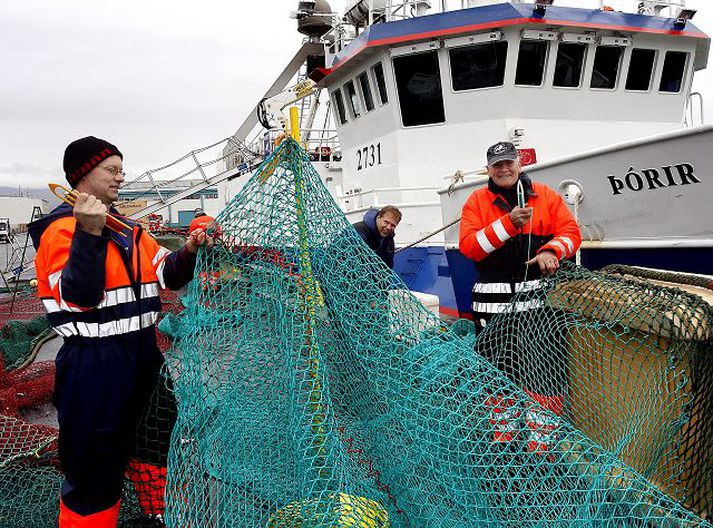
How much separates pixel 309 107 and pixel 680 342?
45.8 feet

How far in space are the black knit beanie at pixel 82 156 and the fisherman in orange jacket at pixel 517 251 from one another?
1.90 meters

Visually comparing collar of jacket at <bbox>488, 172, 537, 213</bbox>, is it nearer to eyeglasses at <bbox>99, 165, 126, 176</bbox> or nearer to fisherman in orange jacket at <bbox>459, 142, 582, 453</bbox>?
fisherman in orange jacket at <bbox>459, 142, 582, 453</bbox>

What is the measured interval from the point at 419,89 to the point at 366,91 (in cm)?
106

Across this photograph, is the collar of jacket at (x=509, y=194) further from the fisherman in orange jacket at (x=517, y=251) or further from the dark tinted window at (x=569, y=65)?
the dark tinted window at (x=569, y=65)

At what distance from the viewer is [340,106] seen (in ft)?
31.6

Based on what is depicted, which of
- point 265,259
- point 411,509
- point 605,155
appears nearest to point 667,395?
point 411,509

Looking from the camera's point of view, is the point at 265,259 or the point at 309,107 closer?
the point at 265,259

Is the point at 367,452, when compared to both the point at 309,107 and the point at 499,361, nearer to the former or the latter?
the point at 499,361

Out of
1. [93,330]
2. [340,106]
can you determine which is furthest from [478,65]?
[93,330]

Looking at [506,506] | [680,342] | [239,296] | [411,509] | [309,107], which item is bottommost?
[411,509]

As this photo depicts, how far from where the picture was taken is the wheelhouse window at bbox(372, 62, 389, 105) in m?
8.06

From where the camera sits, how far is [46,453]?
2621 millimetres

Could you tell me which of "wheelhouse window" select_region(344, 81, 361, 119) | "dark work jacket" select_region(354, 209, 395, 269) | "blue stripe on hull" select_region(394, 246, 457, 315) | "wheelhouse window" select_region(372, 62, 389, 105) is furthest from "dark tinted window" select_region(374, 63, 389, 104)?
"dark work jacket" select_region(354, 209, 395, 269)

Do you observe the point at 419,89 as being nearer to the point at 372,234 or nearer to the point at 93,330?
the point at 372,234
